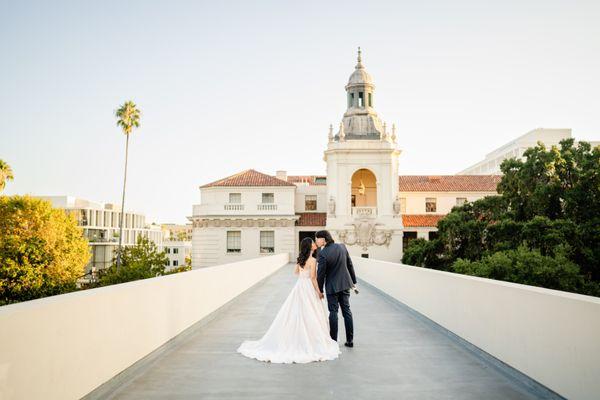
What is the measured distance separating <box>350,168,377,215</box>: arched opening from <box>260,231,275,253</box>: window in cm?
907

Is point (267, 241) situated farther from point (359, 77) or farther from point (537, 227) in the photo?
point (537, 227)

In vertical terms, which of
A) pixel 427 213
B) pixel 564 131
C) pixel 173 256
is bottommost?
pixel 173 256

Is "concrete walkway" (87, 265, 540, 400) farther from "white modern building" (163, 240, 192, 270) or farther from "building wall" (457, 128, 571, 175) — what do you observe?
"white modern building" (163, 240, 192, 270)

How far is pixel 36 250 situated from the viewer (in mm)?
40094

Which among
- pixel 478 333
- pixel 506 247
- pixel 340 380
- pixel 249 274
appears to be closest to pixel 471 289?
pixel 478 333

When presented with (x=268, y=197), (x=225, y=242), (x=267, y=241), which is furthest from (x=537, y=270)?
(x=225, y=242)

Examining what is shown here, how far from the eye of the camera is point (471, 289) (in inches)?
336

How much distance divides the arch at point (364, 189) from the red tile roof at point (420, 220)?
3628 mm

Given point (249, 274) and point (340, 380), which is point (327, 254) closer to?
point (340, 380)

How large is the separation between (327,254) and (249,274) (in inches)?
467

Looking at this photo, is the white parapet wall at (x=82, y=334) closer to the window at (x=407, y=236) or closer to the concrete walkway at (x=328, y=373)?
the concrete walkway at (x=328, y=373)

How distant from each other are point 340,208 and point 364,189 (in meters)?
5.78

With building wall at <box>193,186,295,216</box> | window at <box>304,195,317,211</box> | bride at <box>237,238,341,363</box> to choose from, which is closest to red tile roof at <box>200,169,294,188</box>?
building wall at <box>193,186,295,216</box>

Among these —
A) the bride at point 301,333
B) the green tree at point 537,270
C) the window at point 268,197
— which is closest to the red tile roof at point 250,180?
the window at point 268,197
